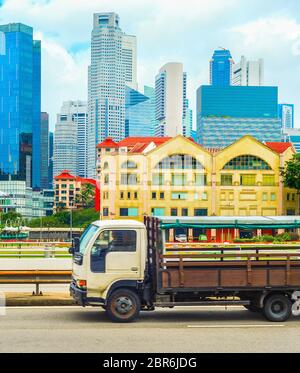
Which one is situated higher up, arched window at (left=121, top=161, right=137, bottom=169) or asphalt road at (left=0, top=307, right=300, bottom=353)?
arched window at (left=121, top=161, right=137, bottom=169)

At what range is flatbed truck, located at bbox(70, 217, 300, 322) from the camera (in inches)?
631

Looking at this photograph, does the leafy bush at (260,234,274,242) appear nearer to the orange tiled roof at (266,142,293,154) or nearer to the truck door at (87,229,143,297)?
the truck door at (87,229,143,297)

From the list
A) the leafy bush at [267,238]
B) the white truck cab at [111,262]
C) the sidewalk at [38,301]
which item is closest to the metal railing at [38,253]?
the leafy bush at [267,238]

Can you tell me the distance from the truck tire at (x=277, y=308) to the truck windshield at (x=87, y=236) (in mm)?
4514

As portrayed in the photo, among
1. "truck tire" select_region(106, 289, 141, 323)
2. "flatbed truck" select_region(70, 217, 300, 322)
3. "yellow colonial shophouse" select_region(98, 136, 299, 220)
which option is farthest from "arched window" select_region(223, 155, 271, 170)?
"truck tire" select_region(106, 289, 141, 323)

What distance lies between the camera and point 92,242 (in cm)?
1612

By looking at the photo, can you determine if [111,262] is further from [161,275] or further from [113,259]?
[161,275]

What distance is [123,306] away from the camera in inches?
634

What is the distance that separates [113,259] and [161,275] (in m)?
1.20

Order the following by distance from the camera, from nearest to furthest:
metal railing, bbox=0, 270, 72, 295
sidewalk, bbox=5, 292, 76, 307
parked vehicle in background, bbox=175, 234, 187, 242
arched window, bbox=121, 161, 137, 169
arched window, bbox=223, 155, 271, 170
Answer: sidewalk, bbox=5, 292, 76, 307 < metal railing, bbox=0, 270, 72, 295 < parked vehicle in background, bbox=175, 234, 187, 242 < arched window, bbox=121, 161, 137, 169 < arched window, bbox=223, 155, 271, 170

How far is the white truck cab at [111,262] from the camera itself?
16031mm
